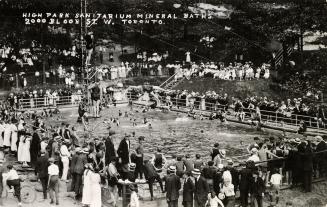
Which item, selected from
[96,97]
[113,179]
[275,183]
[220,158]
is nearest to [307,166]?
[275,183]

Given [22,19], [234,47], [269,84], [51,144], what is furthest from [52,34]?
[51,144]

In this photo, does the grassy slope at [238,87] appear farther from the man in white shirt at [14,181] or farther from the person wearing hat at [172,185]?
the man in white shirt at [14,181]

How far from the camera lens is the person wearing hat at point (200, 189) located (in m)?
14.1

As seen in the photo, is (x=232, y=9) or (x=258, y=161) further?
(x=232, y=9)

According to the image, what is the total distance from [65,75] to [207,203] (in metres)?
31.5

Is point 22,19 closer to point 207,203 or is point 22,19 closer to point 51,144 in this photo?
point 51,144

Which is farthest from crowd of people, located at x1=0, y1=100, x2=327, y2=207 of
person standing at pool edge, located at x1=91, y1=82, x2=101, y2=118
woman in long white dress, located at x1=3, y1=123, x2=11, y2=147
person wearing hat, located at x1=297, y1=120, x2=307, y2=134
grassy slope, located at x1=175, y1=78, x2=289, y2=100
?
grassy slope, located at x1=175, y1=78, x2=289, y2=100

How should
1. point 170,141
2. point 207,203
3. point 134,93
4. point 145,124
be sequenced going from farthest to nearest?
1. point 134,93
2. point 145,124
3. point 170,141
4. point 207,203

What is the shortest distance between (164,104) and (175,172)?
865 inches

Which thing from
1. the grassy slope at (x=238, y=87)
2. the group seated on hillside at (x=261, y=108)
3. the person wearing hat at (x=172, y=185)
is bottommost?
the person wearing hat at (x=172, y=185)

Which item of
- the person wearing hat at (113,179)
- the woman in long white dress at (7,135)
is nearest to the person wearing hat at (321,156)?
the person wearing hat at (113,179)

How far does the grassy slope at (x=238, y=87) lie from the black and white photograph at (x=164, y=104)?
9 cm

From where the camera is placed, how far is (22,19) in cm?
4491

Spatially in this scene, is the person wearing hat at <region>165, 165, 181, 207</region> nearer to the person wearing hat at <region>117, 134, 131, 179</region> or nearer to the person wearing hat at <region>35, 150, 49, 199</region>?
the person wearing hat at <region>117, 134, 131, 179</region>
